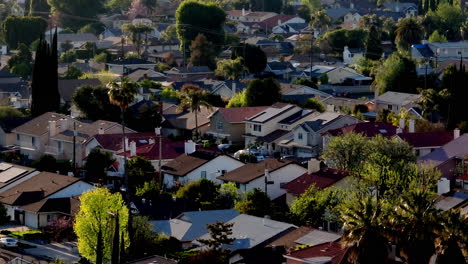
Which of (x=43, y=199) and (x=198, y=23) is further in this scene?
(x=198, y=23)

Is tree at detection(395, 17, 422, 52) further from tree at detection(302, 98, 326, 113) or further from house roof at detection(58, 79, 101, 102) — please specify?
tree at detection(302, 98, 326, 113)

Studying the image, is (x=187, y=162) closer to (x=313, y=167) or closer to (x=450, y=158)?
(x=313, y=167)

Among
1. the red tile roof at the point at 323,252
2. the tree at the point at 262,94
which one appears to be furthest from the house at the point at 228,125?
the red tile roof at the point at 323,252

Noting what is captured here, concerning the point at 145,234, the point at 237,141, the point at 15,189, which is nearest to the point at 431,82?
the point at 237,141

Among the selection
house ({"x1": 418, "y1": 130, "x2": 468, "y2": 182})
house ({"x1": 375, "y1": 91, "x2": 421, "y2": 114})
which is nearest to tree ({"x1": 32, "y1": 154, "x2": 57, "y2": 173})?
house ({"x1": 418, "y1": 130, "x2": 468, "y2": 182})

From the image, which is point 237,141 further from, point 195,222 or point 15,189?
point 195,222

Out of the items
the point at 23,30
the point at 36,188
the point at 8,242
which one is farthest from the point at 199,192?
the point at 23,30
